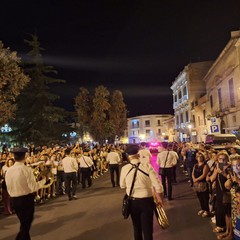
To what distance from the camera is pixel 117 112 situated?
41.2 m

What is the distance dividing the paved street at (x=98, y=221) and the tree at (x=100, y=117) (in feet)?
91.4

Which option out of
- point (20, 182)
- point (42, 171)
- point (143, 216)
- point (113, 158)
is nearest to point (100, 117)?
point (113, 158)

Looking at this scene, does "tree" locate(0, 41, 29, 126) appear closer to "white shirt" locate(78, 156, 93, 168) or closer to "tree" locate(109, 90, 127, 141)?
"white shirt" locate(78, 156, 93, 168)

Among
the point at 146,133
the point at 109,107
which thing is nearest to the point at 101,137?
the point at 109,107

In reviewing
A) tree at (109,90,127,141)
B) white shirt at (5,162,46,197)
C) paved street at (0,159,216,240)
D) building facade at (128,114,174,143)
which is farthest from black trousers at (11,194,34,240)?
building facade at (128,114,174,143)

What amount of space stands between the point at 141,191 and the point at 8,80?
11.9 meters

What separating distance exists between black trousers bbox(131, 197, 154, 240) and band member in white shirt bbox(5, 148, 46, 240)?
6.61 feet

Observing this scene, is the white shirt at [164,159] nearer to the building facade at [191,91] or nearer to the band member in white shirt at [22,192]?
the band member in white shirt at [22,192]

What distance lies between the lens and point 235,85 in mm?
26906

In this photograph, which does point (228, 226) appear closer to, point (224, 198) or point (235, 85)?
point (224, 198)

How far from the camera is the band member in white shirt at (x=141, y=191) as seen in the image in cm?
457

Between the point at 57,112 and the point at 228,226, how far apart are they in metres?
21.7

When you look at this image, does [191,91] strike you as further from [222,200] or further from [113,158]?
[222,200]

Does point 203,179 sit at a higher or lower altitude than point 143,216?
higher
